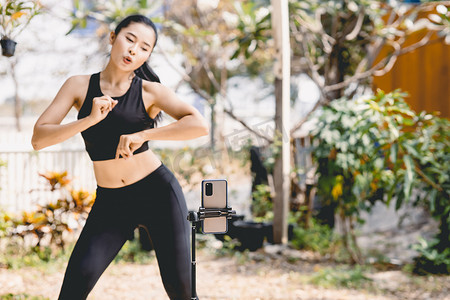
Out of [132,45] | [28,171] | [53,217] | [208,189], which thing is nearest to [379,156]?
[208,189]

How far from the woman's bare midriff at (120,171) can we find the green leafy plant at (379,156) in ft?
6.99

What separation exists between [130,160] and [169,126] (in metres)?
0.27

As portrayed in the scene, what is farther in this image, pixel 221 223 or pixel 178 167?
pixel 178 167

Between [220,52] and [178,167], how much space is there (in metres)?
6.01

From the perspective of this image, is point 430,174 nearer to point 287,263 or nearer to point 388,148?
point 388,148

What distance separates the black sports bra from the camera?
197 cm

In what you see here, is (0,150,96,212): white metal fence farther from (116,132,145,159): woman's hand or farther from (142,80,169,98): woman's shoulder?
(116,132,145,159): woman's hand

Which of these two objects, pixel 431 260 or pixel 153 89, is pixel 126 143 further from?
pixel 431 260

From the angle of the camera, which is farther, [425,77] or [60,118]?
[425,77]

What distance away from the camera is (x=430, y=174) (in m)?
3.96

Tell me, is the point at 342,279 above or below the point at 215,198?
below

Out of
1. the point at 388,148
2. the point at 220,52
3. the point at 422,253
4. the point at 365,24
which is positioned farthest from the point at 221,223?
the point at 220,52

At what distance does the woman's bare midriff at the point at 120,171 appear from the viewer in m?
2.03

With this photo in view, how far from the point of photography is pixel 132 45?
1999mm
